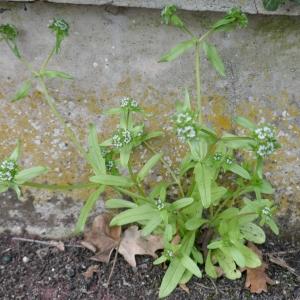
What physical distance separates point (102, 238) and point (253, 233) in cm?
57

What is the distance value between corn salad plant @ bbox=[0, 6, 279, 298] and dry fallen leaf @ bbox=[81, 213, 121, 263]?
0.35 feet

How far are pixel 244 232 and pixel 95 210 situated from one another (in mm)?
592

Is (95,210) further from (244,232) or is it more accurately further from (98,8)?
(98,8)

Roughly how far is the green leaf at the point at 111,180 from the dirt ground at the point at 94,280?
1.46 feet

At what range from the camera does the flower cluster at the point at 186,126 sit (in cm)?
144

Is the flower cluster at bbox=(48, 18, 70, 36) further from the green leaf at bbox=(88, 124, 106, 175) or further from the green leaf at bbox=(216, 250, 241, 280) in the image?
the green leaf at bbox=(216, 250, 241, 280)

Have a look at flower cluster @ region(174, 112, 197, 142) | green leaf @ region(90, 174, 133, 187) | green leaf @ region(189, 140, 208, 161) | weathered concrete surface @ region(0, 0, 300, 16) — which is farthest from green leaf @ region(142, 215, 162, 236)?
weathered concrete surface @ region(0, 0, 300, 16)

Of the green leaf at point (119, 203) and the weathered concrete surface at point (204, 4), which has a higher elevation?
the weathered concrete surface at point (204, 4)

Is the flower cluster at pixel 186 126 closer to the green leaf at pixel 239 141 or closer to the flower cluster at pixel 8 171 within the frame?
the green leaf at pixel 239 141

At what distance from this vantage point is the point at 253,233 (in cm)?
191

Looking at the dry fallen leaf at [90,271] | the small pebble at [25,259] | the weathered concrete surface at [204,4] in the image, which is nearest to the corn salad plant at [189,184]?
the weathered concrete surface at [204,4]

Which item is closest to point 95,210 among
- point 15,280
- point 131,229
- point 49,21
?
point 131,229

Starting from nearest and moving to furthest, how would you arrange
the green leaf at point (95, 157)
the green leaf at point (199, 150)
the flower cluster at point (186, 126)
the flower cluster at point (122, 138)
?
the flower cluster at point (186, 126) < the green leaf at point (199, 150) < the flower cluster at point (122, 138) < the green leaf at point (95, 157)

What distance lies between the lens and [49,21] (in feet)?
6.51
